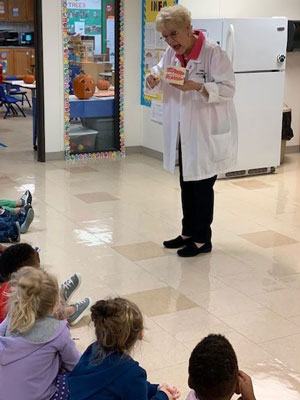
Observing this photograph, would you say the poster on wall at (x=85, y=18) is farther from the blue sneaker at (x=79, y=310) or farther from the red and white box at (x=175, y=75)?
the blue sneaker at (x=79, y=310)

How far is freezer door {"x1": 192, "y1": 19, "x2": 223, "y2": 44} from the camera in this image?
21.1 ft

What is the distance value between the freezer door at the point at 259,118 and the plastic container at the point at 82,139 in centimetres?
192

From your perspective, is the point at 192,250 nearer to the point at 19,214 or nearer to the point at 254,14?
the point at 19,214

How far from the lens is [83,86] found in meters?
7.51

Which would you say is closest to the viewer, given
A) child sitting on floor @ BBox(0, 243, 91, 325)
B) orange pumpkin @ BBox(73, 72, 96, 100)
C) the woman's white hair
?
child sitting on floor @ BBox(0, 243, 91, 325)

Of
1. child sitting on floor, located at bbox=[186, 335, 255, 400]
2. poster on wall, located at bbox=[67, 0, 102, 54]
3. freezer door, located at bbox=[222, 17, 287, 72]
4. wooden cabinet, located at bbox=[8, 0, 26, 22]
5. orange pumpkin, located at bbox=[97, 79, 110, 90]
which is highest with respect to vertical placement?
wooden cabinet, located at bbox=[8, 0, 26, 22]

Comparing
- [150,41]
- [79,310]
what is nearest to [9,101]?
[150,41]

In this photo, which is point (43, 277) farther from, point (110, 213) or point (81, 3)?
point (81, 3)

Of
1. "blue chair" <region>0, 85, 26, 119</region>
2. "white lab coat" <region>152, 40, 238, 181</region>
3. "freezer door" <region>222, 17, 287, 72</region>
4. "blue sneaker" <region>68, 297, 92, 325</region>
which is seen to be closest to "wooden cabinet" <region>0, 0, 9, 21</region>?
"blue chair" <region>0, 85, 26, 119</region>

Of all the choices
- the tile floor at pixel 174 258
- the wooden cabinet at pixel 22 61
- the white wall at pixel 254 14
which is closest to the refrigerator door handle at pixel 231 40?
the white wall at pixel 254 14

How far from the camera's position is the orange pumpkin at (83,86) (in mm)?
7492

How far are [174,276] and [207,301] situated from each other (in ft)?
1.37

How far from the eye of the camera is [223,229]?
16.8 feet

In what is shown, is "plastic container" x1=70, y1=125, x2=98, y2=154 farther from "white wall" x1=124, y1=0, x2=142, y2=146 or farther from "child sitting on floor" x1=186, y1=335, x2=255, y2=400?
"child sitting on floor" x1=186, y1=335, x2=255, y2=400
